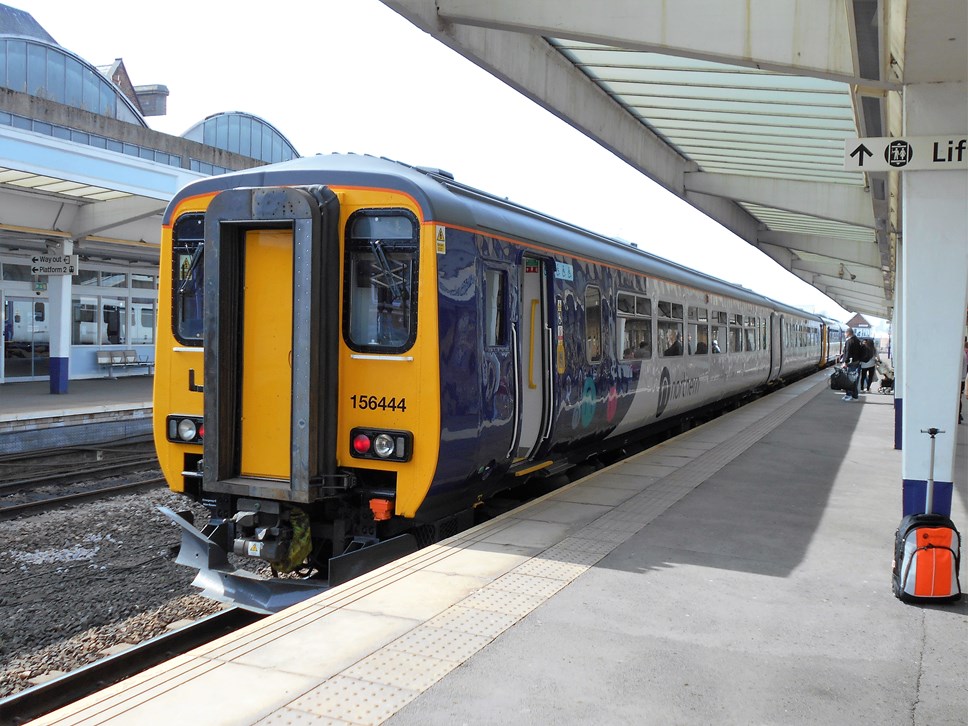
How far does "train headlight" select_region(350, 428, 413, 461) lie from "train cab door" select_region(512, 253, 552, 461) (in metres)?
1.59

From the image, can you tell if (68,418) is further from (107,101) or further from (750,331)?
(107,101)

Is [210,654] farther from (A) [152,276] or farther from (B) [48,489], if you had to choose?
(A) [152,276]

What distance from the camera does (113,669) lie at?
5438 mm

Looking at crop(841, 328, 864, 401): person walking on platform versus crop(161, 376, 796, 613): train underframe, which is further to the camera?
crop(841, 328, 864, 401): person walking on platform

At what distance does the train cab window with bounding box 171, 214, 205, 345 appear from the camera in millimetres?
6570

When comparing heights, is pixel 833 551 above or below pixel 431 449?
below

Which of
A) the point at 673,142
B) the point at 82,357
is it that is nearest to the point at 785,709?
the point at 673,142

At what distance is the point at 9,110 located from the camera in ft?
85.6

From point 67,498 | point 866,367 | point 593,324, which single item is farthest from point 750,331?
point 67,498

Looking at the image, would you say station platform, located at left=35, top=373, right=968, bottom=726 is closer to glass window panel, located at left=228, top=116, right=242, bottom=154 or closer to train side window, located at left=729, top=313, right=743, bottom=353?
train side window, located at left=729, top=313, right=743, bottom=353

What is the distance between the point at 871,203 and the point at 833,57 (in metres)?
10.1

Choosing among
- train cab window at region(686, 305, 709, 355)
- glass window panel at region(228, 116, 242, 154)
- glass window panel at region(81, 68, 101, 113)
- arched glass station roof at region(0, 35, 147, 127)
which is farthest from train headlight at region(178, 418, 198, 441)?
glass window panel at region(228, 116, 242, 154)

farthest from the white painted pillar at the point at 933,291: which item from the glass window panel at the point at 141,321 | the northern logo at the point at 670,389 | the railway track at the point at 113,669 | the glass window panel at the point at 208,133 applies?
the glass window panel at the point at 208,133

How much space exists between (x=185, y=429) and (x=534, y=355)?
299cm
